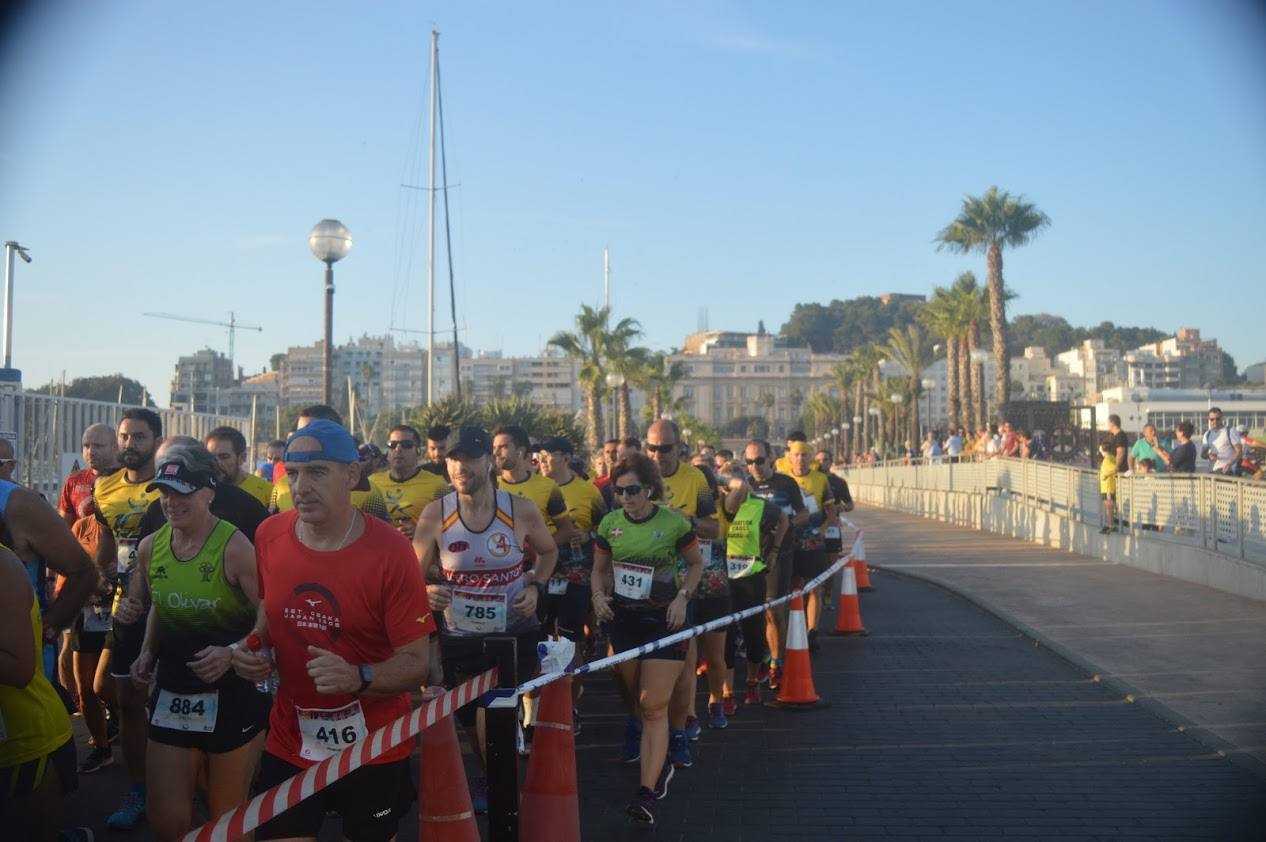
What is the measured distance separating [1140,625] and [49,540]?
1162 cm

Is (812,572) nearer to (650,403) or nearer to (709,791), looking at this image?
(709,791)

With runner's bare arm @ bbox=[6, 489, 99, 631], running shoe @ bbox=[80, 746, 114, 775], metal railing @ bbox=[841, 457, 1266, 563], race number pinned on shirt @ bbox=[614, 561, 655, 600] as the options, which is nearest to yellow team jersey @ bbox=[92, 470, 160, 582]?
running shoe @ bbox=[80, 746, 114, 775]

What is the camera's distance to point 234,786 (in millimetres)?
4949

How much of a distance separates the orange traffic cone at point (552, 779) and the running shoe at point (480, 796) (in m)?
1.23

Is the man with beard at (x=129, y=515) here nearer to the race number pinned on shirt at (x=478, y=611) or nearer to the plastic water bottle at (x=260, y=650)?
the race number pinned on shirt at (x=478, y=611)

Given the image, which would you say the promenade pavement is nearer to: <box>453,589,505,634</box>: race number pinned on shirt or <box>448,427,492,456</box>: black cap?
<box>453,589,505,634</box>: race number pinned on shirt

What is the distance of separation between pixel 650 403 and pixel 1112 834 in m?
90.7

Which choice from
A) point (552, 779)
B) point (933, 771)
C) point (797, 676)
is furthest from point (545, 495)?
point (552, 779)

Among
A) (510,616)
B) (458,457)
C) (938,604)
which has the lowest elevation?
(938,604)

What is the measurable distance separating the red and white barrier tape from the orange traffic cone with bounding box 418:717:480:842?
0.21 m

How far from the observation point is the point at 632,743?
26.3 feet

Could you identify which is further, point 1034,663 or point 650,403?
point 650,403

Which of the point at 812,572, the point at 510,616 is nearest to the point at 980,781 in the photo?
the point at 510,616

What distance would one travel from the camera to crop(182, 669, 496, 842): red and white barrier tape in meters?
3.73
